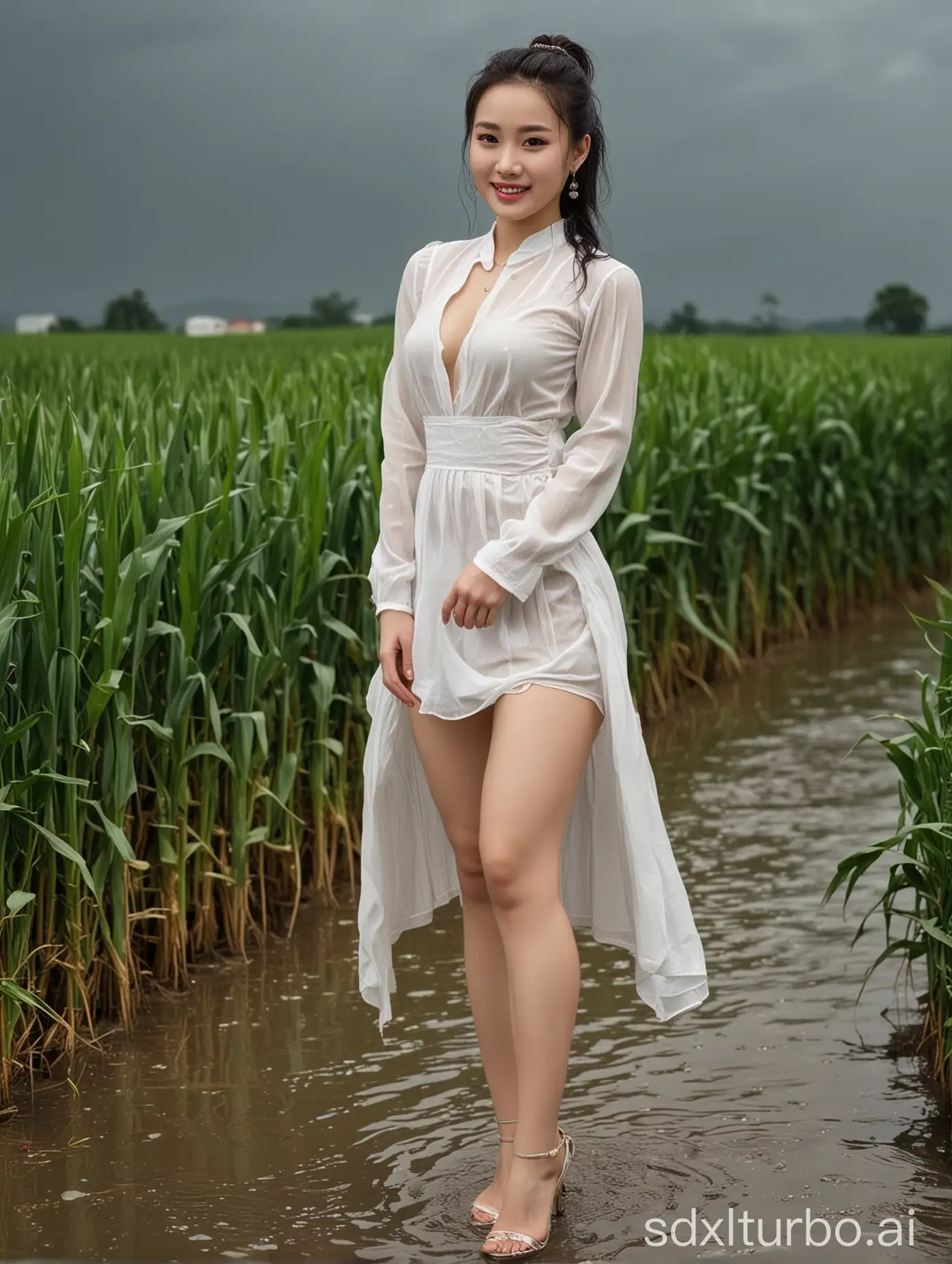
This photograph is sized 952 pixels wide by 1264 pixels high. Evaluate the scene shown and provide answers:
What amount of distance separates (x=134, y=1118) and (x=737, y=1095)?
1272 mm

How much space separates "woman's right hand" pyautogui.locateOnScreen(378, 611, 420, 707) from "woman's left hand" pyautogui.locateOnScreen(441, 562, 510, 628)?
0.19m

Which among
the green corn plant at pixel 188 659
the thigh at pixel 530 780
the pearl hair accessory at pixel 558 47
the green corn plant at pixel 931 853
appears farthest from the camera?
the green corn plant at pixel 188 659

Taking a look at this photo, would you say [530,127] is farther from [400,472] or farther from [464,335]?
[400,472]

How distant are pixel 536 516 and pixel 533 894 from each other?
61cm

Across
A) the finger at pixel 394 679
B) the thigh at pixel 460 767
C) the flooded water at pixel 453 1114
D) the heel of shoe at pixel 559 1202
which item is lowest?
the flooded water at pixel 453 1114

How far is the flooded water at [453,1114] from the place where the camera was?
115 inches

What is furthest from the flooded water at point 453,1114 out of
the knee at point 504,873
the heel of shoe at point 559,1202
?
the knee at point 504,873

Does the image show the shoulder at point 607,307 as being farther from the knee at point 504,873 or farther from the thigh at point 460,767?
the knee at point 504,873

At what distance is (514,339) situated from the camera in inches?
107

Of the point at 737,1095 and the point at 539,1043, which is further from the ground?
the point at 539,1043

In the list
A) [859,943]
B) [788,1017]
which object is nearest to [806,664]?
[859,943]

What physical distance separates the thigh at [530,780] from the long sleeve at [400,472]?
324 millimetres

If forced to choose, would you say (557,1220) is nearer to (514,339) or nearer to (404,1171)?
(404,1171)

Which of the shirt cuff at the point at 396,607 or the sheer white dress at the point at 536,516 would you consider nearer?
the sheer white dress at the point at 536,516
